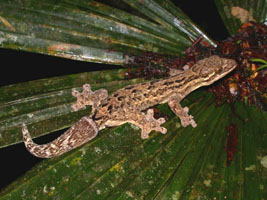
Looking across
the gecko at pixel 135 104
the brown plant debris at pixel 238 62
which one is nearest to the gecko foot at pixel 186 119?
the gecko at pixel 135 104

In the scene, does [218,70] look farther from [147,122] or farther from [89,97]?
[89,97]

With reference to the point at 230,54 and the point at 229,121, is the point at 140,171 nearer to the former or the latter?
the point at 229,121

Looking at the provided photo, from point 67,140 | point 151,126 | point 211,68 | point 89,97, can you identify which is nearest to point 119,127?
point 151,126

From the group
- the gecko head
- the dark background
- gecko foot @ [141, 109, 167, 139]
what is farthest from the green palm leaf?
the dark background

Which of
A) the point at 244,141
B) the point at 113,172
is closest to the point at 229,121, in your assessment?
the point at 244,141

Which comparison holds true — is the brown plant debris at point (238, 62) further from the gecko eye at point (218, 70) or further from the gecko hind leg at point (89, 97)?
the gecko hind leg at point (89, 97)

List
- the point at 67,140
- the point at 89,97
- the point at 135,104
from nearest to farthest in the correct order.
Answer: the point at 67,140
the point at 89,97
the point at 135,104
